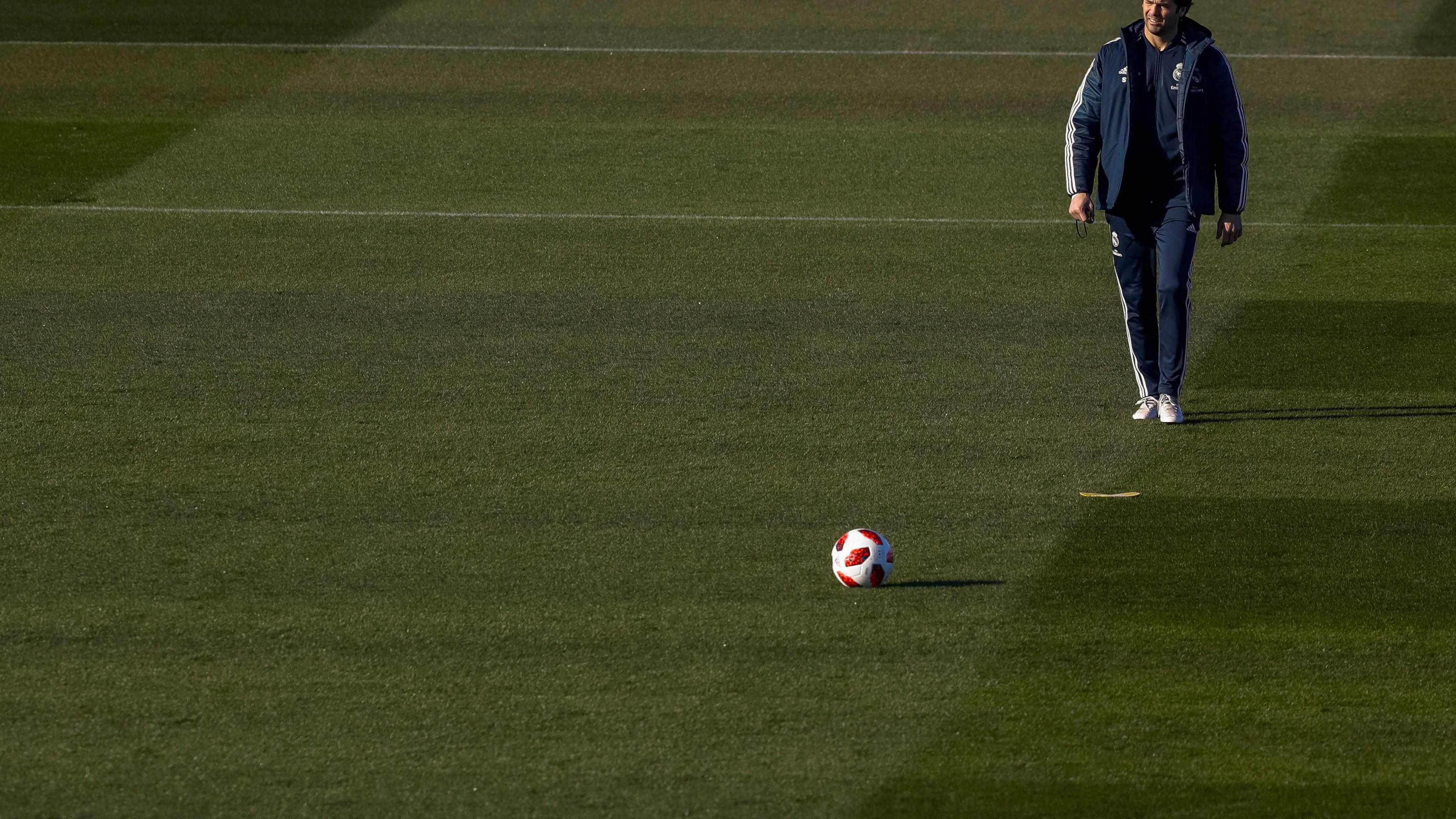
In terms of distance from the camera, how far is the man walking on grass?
28.1 feet

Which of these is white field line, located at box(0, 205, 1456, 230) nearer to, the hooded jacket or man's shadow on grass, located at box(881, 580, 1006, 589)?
the hooded jacket

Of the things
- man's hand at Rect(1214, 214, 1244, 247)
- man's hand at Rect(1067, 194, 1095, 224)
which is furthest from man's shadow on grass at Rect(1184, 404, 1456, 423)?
man's hand at Rect(1067, 194, 1095, 224)

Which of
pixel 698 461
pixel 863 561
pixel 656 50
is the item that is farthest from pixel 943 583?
pixel 656 50

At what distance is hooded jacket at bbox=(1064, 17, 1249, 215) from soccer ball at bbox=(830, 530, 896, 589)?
8.49ft

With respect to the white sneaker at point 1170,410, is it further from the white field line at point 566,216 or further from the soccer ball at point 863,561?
the white field line at point 566,216

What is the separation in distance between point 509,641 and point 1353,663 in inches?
114

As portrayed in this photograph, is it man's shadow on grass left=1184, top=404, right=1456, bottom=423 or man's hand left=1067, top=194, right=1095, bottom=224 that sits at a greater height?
man's hand left=1067, top=194, right=1095, bottom=224

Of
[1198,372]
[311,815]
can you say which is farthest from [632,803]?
[1198,372]

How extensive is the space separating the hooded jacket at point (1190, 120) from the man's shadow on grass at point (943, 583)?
2386 millimetres

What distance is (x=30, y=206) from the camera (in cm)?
1315

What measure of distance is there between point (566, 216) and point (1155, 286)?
503 cm

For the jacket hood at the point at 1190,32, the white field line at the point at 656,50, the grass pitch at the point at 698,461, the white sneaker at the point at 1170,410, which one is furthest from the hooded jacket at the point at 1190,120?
the white field line at the point at 656,50

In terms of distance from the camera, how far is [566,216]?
12992mm

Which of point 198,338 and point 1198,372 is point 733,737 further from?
point 198,338
